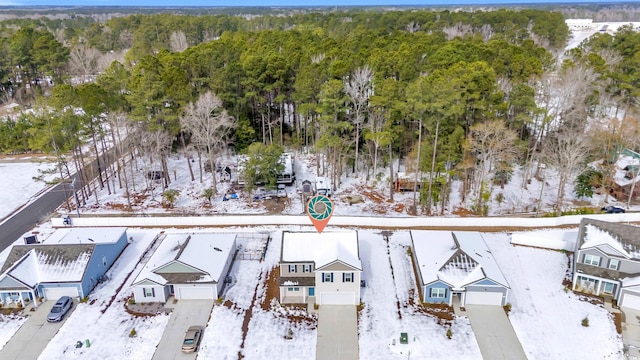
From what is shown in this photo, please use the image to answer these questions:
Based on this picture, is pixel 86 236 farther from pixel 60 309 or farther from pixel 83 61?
pixel 83 61

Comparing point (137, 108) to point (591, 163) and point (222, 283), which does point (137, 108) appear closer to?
point (222, 283)

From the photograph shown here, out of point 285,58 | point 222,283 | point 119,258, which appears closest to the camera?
point 222,283

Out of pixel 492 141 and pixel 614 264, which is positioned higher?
pixel 492 141

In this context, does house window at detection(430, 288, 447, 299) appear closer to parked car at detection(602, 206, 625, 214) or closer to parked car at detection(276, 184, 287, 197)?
parked car at detection(276, 184, 287, 197)

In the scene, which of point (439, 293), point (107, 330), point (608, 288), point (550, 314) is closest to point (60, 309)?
point (107, 330)

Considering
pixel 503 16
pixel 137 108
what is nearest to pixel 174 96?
pixel 137 108

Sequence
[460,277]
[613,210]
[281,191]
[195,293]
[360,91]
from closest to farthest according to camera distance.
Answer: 1. [460,277]
2. [195,293]
3. [613,210]
4. [360,91]
5. [281,191]

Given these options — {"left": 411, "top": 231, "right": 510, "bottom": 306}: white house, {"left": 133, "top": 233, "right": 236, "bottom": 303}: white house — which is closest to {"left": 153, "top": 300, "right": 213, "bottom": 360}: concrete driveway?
{"left": 133, "top": 233, "right": 236, "bottom": 303}: white house
